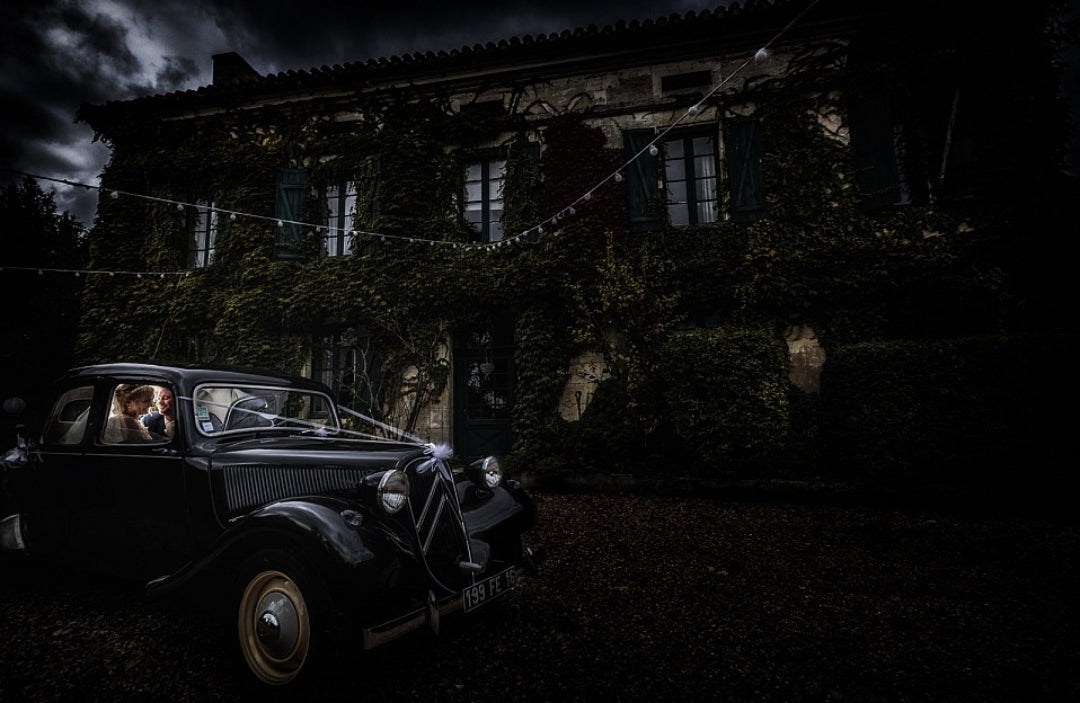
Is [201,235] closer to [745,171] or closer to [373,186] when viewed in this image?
[373,186]

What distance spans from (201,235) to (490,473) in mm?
11091

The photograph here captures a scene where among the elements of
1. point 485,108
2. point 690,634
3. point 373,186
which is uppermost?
point 485,108

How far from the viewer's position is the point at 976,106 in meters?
7.73

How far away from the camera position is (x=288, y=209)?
10.1 meters

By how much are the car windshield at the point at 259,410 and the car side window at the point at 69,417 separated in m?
0.88

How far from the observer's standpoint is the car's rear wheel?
7.02 feet

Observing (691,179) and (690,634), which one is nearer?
Result: (690,634)

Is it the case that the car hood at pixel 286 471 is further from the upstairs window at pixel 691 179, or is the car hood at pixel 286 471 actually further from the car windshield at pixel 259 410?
the upstairs window at pixel 691 179

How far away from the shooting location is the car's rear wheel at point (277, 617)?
7.02 ft

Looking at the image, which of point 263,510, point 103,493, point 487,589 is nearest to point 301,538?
point 263,510

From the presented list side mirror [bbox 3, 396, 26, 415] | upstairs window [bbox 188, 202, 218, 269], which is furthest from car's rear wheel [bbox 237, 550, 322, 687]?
upstairs window [bbox 188, 202, 218, 269]

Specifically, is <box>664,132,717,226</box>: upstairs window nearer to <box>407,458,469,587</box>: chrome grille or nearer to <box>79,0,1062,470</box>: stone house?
<box>79,0,1062,470</box>: stone house

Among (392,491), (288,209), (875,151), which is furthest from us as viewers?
(288,209)

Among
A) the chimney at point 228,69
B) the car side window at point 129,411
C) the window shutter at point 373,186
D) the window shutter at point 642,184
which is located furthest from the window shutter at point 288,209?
the car side window at point 129,411
